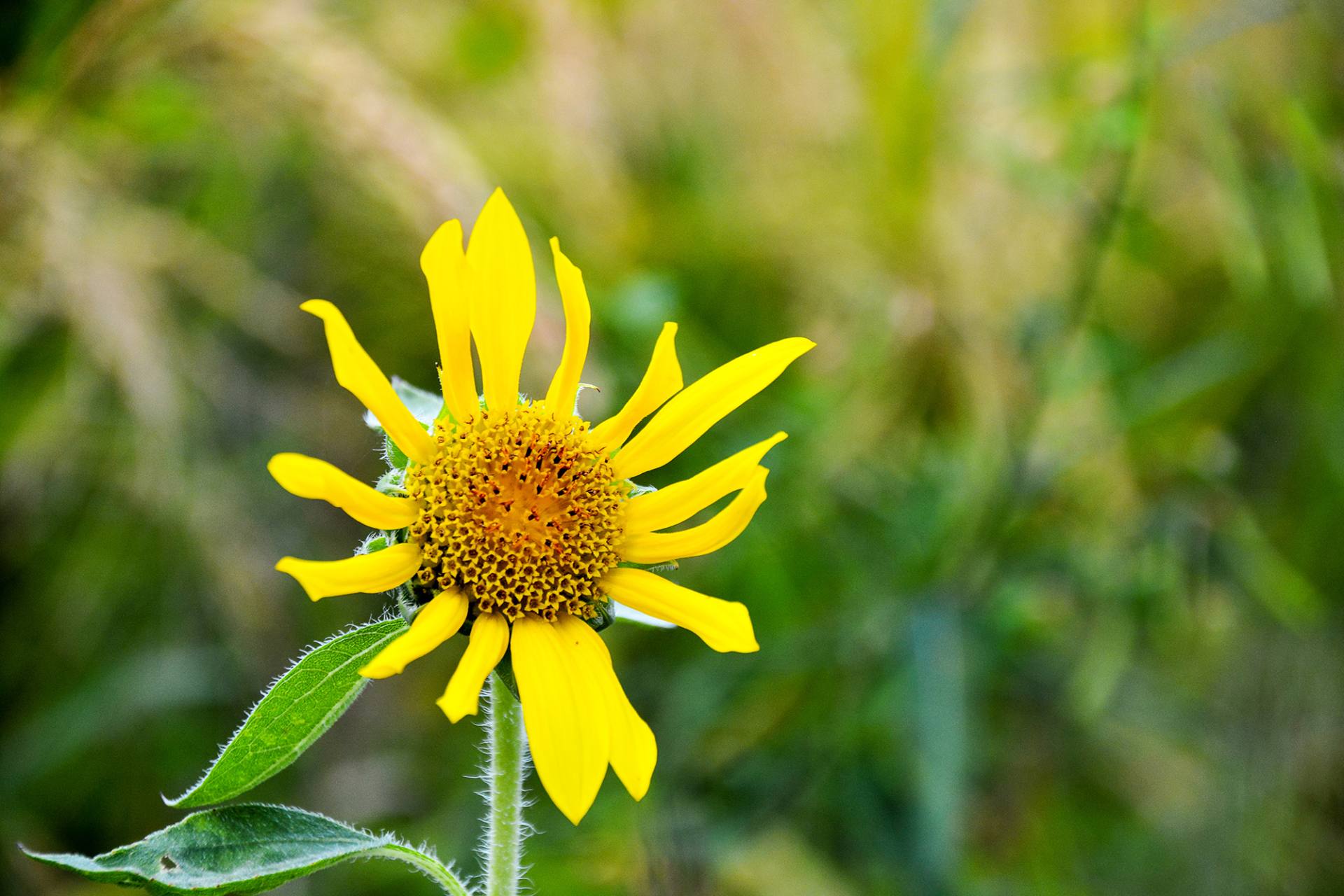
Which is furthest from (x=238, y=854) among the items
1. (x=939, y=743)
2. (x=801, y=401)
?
(x=801, y=401)

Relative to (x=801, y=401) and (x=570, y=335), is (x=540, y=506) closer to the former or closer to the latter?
(x=570, y=335)

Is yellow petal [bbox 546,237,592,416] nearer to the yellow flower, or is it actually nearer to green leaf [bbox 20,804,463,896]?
the yellow flower

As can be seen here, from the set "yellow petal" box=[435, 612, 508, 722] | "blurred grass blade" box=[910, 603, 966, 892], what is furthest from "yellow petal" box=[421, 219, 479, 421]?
"blurred grass blade" box=[910, 603, 966, 892]

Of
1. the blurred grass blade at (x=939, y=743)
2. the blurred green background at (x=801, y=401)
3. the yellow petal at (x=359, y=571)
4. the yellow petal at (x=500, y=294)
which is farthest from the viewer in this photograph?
the blurred green background at (x=801, y=401)

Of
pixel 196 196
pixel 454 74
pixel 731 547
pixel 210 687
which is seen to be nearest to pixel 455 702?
pixel 731 547

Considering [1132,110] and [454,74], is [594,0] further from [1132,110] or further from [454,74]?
[1132,110]

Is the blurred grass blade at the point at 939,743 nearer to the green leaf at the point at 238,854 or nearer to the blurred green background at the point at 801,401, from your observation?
the blurred green background at the point at 801,401

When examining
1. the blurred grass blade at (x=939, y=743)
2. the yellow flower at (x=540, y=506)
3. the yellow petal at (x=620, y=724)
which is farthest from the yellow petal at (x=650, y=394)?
the blurred grass blade at (x=939, y=743)
